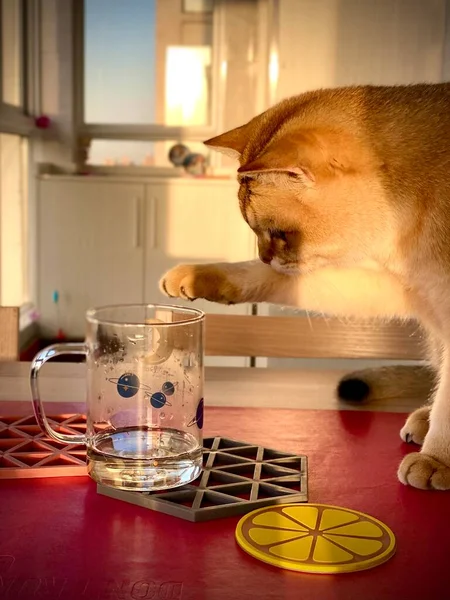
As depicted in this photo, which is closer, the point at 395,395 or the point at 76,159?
the point at 395,395

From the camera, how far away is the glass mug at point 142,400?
67cm

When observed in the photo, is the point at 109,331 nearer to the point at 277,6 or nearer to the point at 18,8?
the point at 277,6

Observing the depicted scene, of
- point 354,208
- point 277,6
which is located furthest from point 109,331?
point 277,6

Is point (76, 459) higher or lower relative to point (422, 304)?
lower

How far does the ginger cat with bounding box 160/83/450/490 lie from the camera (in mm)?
909

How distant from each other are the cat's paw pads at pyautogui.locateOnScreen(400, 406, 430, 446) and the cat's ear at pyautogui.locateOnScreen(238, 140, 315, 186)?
1.04ft

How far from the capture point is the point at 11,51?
3.87 meters

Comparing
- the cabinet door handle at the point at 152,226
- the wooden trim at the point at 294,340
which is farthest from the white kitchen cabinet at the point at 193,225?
the wooden trim at the point at 294,340

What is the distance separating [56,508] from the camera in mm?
643

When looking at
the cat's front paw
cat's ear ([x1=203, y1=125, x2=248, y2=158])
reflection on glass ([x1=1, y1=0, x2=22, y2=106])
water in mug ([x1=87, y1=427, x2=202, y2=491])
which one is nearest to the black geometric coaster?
water in mug ([x1=87, y1=427, x2=202, y2=491])

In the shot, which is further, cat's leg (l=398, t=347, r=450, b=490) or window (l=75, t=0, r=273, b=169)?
window (l=75, t=0, r=273, b=169)

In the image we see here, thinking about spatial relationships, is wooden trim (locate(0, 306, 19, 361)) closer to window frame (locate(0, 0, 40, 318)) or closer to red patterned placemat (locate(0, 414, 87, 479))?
red patterned placemat (locate(0, 414, 87, 479))

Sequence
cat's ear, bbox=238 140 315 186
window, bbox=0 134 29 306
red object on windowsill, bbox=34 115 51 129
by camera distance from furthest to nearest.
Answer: red object on windowsill, bbox=34 115 51 129 → window, bbox=0 134 29 306 → cat's ear, bbox=238 140 315 186

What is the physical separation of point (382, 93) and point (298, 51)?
2496 millimetres
